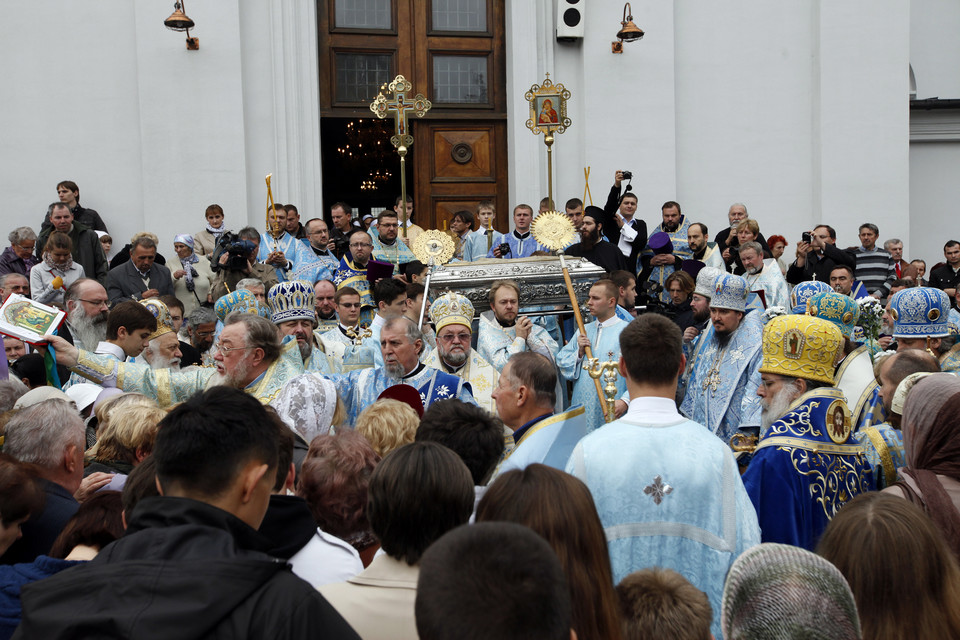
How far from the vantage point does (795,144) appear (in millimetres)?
13961

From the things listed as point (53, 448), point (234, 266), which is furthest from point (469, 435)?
point (234, 266)

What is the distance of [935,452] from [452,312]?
13.0 ft

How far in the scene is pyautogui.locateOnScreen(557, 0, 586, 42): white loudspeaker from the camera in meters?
13.0

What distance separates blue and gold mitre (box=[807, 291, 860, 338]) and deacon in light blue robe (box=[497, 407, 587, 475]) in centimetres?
289

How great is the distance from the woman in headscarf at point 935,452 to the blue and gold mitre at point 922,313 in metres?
2.64

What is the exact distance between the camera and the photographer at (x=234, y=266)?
9.48 metres

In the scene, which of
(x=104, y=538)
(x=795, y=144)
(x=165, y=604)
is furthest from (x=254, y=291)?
(x=795, y=144)

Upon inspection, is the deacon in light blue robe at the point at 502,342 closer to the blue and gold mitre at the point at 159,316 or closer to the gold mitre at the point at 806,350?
the blue and gold mitre at the point at 159,316

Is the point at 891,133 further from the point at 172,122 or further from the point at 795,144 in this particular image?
the point at 172,122

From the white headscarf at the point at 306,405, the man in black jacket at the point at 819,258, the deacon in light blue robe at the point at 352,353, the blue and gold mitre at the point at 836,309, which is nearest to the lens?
the white headscarf at the point at 306,405

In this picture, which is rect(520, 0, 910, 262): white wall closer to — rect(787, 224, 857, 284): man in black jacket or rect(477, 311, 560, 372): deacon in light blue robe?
rect(787, 224, 857, 284): man in black jacket

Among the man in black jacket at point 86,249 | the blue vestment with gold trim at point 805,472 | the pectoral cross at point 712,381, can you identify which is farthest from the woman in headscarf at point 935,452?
the man in black jacket at point 86,249

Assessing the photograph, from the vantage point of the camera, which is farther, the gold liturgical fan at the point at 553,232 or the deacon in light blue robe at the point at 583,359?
the gold liturgical fan at the point at 553,232

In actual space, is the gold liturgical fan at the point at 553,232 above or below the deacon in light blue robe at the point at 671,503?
above
